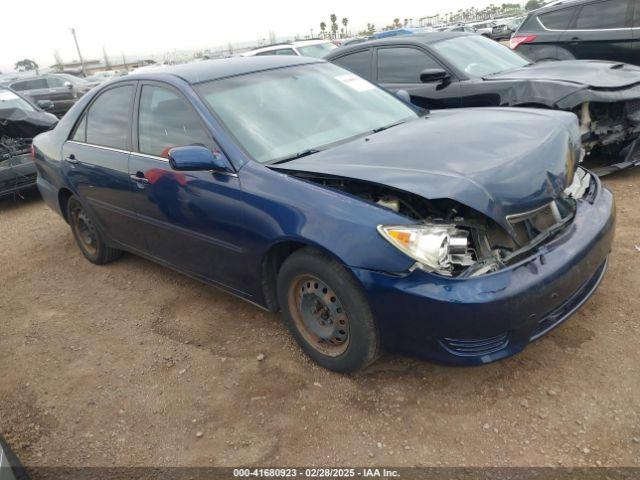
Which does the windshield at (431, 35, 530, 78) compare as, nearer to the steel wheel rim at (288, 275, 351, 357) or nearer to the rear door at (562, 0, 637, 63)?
the rear door at (562, 0, 637, 63)

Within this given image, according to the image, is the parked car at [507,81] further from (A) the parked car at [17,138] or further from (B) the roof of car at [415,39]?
(A) the parked car at [17,138]

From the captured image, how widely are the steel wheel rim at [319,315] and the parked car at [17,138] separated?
18.2 feet

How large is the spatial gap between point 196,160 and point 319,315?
3.59 ft

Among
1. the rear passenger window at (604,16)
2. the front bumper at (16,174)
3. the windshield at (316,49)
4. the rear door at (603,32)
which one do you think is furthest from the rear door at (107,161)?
the windshield at (316,49)

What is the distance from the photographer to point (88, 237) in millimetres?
4828

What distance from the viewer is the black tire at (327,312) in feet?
8.28

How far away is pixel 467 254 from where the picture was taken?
97.1 inches

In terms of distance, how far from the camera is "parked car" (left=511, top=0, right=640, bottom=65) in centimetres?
716

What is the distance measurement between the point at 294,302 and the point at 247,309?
865 millimetres

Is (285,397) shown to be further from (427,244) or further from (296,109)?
(296,109)

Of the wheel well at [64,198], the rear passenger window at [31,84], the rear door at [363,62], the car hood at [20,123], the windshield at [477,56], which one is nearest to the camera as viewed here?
the wheel well at [64,198]

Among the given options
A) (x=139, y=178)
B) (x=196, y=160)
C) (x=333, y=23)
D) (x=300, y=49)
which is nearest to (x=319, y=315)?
(x=196, y=160)

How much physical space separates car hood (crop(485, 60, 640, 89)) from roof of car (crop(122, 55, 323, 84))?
8.44ft

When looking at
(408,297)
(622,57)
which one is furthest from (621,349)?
(622,57)
